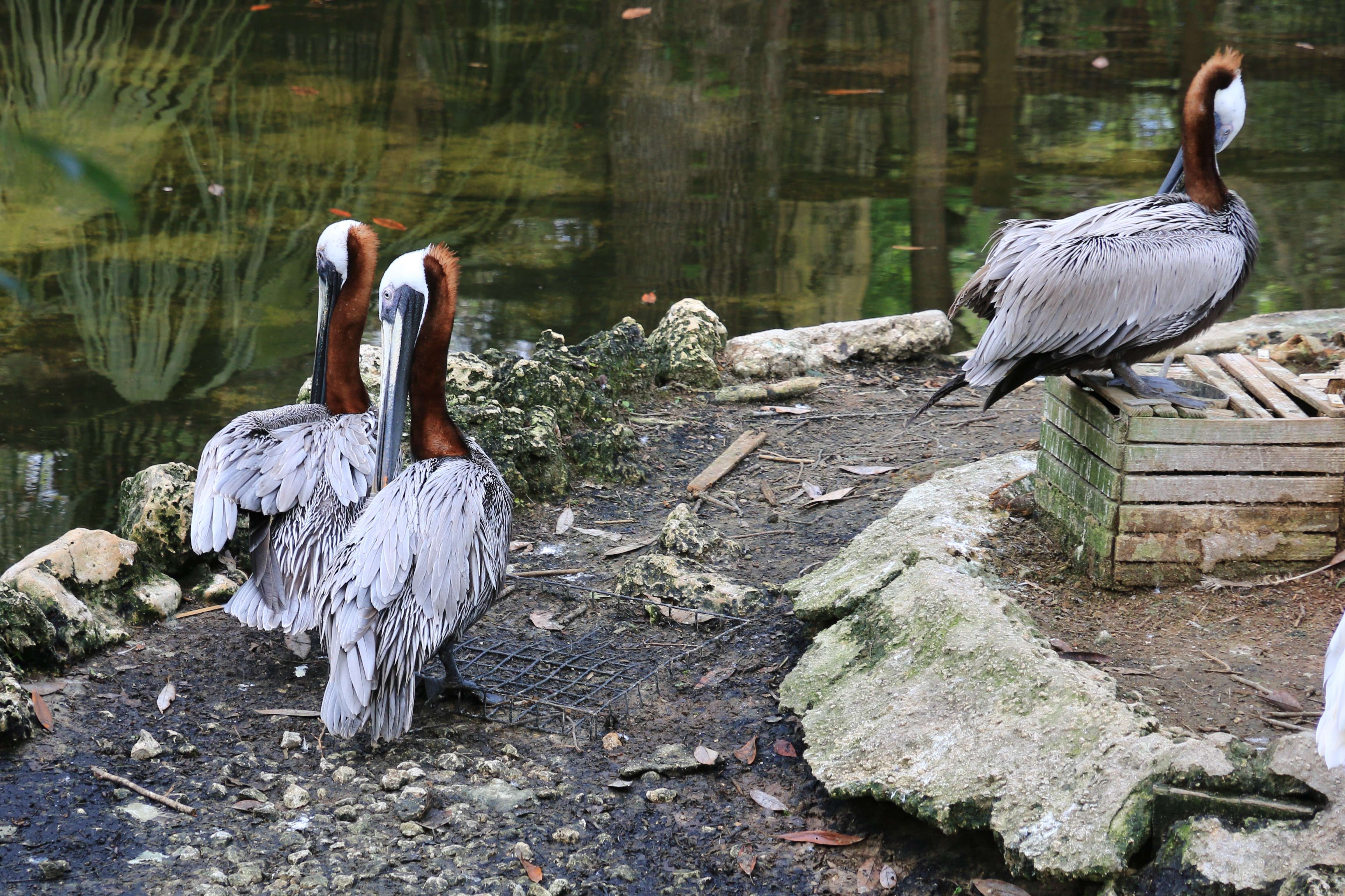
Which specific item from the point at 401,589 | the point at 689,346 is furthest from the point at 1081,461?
the point at 689,346

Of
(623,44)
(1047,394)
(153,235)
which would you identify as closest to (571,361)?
(1047,394)

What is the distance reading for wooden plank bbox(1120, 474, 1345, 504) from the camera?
3.18 metres

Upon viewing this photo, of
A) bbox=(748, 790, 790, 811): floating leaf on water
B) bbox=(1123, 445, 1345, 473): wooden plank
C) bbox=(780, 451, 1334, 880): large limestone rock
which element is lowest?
bbox=(748, 790, 790, 811): floating leaf on water

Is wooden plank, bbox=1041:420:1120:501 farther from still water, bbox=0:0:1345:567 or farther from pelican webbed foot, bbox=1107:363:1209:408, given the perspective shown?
still water, bbox=0:0:1345:567

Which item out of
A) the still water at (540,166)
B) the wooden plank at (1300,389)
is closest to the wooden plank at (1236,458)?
the wooden plank at (1300,389)

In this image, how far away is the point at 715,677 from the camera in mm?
3426

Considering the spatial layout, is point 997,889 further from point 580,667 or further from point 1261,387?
point 1261,387

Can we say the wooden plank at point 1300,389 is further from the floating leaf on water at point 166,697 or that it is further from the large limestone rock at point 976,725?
the floating leaf on water at point 166,697

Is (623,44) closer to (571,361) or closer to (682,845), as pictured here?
(571,361)

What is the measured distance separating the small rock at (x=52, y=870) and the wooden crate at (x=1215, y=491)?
2559mm

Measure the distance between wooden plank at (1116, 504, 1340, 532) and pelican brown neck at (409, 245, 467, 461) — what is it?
1842 mm

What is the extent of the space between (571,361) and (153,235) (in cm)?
424

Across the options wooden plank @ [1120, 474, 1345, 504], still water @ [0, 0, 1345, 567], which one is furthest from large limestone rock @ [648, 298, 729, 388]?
wooden plank @ [1120, 474, 1345, 504]

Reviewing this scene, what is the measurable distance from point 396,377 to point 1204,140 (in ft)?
7.98
